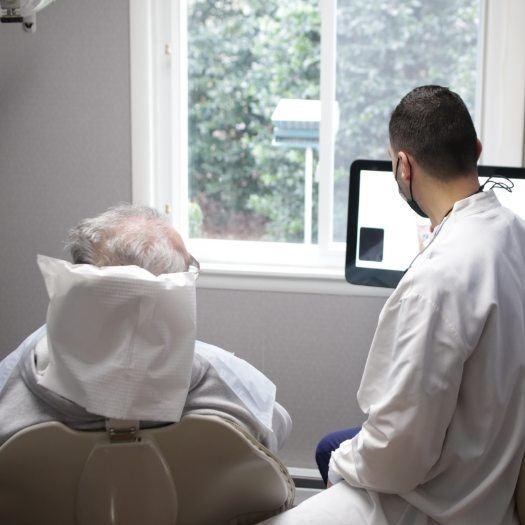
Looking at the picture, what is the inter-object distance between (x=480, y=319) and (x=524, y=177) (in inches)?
35.6

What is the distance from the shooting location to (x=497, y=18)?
9.13ft

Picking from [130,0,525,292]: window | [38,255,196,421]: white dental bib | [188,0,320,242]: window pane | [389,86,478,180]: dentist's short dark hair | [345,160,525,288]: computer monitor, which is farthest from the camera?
[188,0,320,242]: window pane

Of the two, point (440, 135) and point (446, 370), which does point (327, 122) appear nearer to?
point (440, 135)

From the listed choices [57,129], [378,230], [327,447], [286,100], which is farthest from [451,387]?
[57,129]

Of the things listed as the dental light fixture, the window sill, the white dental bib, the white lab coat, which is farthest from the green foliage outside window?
the white dental bib

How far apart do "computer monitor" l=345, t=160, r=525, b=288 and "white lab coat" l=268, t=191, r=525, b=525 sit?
775 mm

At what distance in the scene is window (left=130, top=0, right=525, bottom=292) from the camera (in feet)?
9.43

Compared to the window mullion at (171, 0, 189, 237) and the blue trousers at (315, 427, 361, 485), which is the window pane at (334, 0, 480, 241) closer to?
the window mullion at (171, 0, 189, 237)

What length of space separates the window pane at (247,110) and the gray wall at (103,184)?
11.0 inches

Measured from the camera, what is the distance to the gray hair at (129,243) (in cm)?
172

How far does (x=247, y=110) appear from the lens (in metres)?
3.09

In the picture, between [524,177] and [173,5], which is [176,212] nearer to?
[173,5]

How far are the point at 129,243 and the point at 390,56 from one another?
1.53m

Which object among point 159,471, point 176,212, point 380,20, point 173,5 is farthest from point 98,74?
point 159,471
